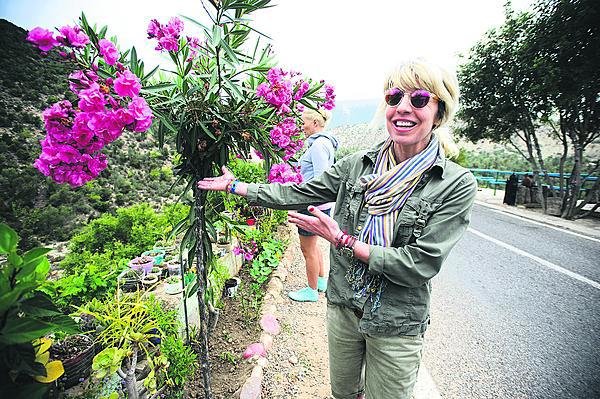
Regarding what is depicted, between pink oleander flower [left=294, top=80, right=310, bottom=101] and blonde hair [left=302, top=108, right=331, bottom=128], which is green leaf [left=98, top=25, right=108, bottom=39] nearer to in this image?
pink oleander flower [left=294, top=80, right=310, bottom=101]

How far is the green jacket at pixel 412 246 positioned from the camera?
119 centimetres

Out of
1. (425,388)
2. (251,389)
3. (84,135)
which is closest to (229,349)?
(251,389)

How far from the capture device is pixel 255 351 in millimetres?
2236

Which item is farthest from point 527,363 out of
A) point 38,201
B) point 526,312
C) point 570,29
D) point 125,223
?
point 570,29

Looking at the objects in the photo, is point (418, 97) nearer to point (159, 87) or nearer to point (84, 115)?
point (159, 87)

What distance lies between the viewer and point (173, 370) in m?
1.67

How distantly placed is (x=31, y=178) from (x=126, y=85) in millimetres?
4147

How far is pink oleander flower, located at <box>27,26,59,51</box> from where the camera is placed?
0.92 meters

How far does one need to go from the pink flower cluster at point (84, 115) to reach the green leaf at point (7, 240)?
371 mm

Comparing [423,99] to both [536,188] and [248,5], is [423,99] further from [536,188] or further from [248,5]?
[536,188]

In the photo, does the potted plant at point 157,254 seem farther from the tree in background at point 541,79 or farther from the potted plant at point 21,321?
the tree in background at point 541,79

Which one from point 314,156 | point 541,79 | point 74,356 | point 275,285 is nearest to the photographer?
point 74,356

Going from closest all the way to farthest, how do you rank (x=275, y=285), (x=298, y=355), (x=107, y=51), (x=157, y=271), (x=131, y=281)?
(x=107, y=51) → (x=131, y=281) → (x=298, y=355) → (x=157, y=271) → (x=275, y=285)

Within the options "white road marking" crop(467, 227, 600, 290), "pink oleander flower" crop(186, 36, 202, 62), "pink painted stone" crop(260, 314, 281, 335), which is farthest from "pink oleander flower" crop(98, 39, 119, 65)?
"white road marking" crop(467, 227, 600, 290)
